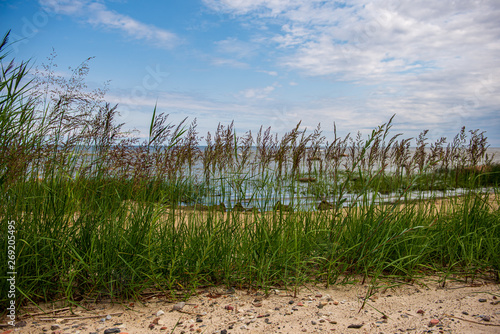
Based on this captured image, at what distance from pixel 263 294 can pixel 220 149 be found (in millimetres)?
1258

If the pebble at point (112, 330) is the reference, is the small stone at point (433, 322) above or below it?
above

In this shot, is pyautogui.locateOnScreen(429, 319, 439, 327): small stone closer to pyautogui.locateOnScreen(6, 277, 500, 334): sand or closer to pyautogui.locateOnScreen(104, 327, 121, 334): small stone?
pyautogui.locateOnScreen(6, 277, 500, 334): sand

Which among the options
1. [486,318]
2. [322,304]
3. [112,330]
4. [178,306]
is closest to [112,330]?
[112,330]

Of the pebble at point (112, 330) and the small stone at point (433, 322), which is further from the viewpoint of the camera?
the small stone at point (433, 322)

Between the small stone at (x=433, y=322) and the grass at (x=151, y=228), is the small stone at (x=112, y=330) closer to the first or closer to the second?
the grass at (x=151, y=228)

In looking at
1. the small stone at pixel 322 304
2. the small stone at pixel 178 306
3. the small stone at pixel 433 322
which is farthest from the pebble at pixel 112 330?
the small stone at pixel 433 322

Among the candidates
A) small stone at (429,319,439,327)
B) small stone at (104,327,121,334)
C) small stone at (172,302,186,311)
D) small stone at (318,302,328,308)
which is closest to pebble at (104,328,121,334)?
small stone at (104,327,121,334)

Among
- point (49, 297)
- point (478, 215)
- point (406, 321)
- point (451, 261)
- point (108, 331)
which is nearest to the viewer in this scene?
point (108, 331)

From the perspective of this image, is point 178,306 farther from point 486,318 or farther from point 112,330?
point 486,318

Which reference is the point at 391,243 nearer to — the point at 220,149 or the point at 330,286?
the point at 330,286

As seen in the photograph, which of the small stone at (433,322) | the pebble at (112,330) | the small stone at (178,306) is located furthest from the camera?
the small stone at (178,306)

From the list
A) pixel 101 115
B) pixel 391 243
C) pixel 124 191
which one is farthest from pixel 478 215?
pixel 101 115

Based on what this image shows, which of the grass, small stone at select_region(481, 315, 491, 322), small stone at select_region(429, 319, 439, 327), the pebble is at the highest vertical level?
the grass

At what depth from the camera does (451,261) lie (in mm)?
3066
